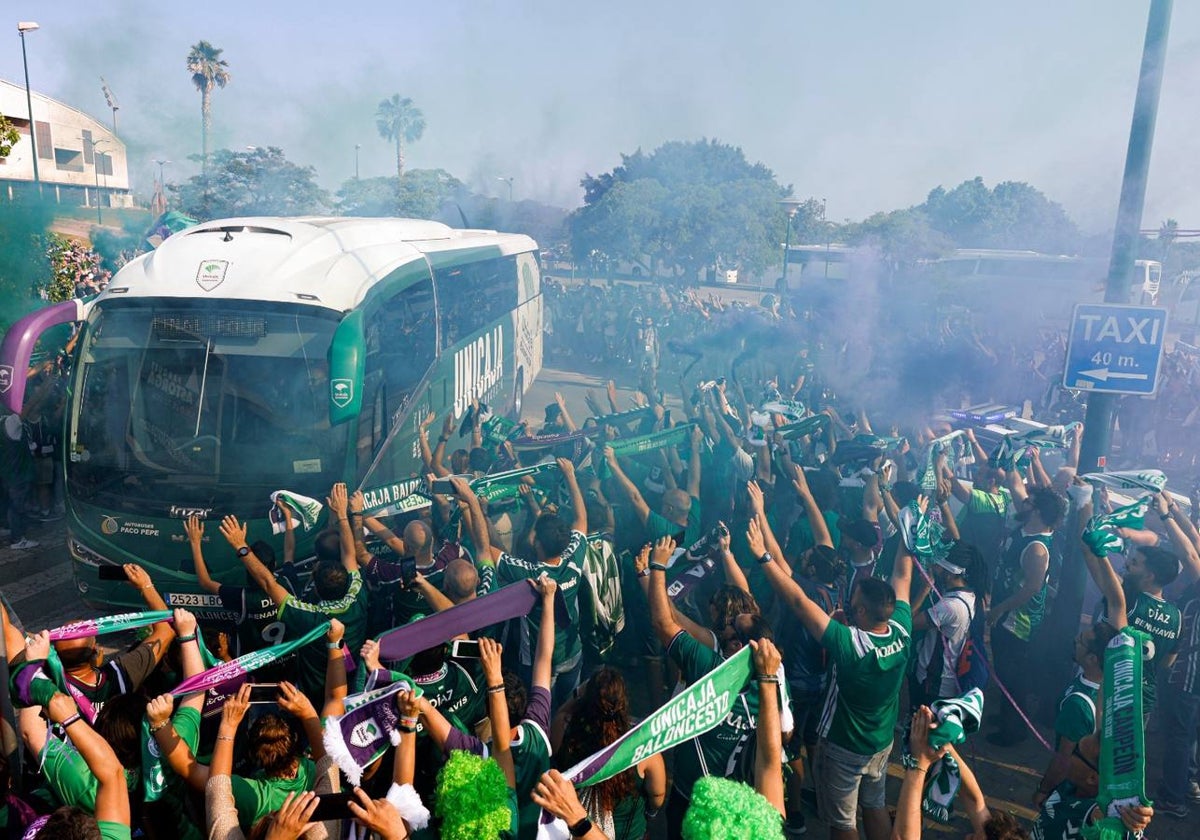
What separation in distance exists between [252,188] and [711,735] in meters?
31.5

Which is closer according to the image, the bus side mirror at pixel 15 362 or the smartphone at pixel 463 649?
the smartphone at pixel 463 649

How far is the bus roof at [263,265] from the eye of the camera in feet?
23.8

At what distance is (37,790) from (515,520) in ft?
17.0

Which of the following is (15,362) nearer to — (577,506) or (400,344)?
(400,344)

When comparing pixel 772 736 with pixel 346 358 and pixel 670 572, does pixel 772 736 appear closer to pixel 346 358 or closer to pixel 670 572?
pixel 670 572

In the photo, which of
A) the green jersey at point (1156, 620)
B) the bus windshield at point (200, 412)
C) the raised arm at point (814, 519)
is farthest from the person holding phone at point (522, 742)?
the bus windshield at point (200, 412)

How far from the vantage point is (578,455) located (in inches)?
352

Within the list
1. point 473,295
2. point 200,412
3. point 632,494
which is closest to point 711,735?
point 632,494

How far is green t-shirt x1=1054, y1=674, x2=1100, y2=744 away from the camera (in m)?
4.05

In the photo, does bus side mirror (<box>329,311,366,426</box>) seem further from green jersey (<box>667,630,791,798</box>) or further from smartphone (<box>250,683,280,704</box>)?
green jersey (<box>667,630,791,798</box>)

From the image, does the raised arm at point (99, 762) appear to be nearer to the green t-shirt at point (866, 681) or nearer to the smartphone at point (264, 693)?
the smartphone at point (264, 693)

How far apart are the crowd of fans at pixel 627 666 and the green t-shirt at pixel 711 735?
1 cm

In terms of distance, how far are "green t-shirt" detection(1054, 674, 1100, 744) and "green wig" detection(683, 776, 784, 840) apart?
2.09 m

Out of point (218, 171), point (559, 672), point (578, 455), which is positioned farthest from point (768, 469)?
point (218, 171)
